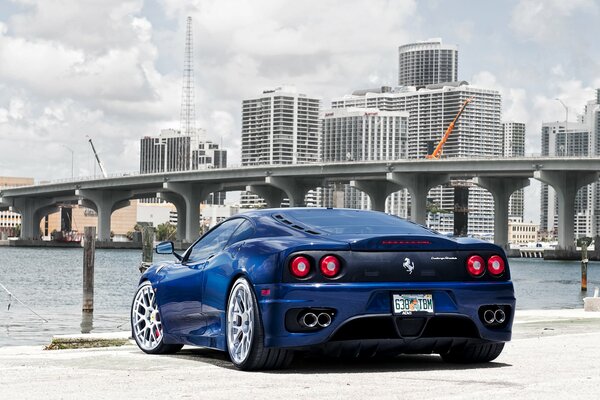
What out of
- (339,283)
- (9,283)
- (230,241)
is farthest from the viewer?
(9,283)

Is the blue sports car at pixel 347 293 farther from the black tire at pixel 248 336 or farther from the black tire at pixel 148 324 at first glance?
the black tire at pixel 148 324

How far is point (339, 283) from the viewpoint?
8.88 meters

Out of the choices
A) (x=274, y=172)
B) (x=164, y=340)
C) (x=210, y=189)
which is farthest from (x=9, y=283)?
(x=210, y=189)

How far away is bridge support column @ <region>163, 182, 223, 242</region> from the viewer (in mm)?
143000

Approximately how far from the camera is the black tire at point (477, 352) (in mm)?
9602

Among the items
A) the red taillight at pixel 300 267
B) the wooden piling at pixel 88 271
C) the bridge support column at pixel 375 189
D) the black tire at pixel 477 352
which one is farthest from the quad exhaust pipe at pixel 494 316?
the bridge support column at pixel 375 189

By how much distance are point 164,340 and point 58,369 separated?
5.46 ft

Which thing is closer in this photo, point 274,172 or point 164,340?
point 164,340

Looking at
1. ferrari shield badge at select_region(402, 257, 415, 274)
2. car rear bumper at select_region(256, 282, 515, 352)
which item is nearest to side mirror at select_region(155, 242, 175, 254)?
car rear bumper at select_region(256, 282, 515, 352)

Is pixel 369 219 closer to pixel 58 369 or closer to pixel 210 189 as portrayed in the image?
pixel 58 369

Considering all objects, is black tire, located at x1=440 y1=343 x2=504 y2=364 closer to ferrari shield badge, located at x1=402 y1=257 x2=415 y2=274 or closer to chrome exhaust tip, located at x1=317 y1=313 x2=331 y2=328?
ferrari shield badge, located at x1=402 y1=257 x2=415 y2=274

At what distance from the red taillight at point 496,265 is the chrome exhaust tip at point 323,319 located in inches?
57.5

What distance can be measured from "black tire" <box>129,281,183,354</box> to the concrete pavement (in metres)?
0.13

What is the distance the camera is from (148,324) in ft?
35.8
